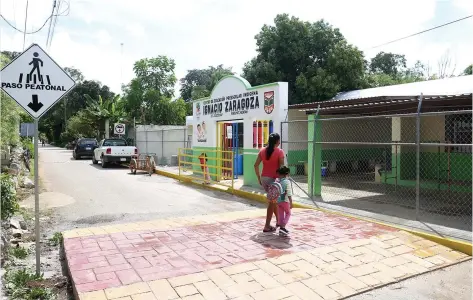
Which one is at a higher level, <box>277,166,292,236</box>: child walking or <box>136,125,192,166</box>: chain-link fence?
<box>136,125,192,166</box>: chain-link fence

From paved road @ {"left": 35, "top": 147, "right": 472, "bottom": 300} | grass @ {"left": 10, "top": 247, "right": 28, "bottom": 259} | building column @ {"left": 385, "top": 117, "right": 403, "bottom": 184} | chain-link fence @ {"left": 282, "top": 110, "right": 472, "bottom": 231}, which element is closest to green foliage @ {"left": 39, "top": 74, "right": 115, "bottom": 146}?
paved road @ {"left": 35, "top": 147, "right": 472, "bottom": 300}

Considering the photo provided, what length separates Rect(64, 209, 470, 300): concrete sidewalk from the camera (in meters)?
4.40

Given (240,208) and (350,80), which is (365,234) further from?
(350,80)

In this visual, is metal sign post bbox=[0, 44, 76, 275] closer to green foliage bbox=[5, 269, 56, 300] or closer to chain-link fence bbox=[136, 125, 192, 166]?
green foliage bbox=[5, 269, 56, 300]

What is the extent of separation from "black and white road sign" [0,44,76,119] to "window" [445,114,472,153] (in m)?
10.8

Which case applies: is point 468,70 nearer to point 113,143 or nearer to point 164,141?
point 164,141

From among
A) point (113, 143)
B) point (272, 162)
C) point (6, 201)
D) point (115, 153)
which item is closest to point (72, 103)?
point (113, 143)

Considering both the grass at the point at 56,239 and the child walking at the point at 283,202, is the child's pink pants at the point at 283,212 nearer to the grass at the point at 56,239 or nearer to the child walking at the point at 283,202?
the child walking at the point at 283,202

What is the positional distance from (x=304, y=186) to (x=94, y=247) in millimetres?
7584

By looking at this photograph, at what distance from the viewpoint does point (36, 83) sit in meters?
4.93

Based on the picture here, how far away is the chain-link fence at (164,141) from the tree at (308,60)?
5.34 m

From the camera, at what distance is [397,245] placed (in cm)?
601

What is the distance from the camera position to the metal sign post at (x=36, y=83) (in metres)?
4.78

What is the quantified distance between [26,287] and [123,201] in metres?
5.79
